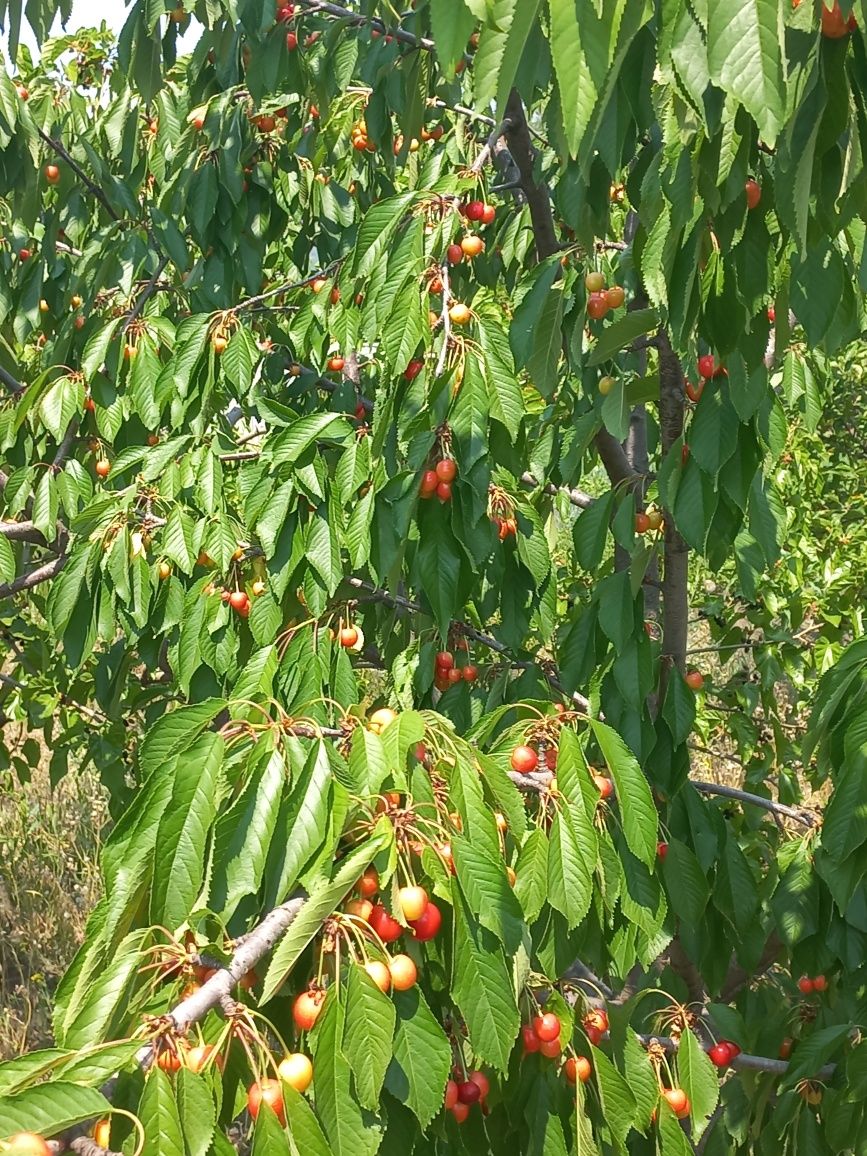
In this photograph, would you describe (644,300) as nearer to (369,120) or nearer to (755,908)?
(369,120)

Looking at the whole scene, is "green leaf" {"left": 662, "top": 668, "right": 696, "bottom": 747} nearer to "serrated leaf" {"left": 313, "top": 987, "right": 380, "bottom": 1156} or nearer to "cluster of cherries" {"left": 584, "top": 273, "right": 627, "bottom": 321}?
Result: "cluster of cherries" {"left": 584, "top": 273, "right": 627, "bottom": 321}

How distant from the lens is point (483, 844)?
995 millimetres

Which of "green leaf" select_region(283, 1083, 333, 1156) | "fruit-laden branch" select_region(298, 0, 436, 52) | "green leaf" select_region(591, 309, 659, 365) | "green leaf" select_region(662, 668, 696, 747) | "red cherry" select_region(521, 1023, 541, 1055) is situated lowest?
"red cherry" select_region(521, 1023, 541, 1055)

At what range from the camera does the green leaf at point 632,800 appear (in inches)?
46.5

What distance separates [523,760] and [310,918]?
47cm

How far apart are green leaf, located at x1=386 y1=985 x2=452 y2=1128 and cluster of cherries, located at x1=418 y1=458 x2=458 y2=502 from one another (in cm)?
80

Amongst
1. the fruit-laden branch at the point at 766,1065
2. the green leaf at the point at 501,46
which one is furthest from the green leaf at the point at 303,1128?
the fruit-laden branch at the point at 766,1065

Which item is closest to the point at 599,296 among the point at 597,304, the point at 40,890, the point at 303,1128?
the point at 597,304

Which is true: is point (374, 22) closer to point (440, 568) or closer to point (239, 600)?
point (239, 600)

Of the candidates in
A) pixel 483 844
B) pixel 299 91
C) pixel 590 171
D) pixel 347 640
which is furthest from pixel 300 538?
pixel 299 91

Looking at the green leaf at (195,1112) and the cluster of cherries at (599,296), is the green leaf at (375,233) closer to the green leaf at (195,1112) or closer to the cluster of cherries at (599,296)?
the cluster of cherries at (599,296)

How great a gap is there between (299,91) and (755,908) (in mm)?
2055

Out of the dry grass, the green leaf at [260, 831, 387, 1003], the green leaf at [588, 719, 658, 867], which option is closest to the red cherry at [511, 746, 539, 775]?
the green leaf at [588, 719, 658, 867]

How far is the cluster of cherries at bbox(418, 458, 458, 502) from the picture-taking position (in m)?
1.54
